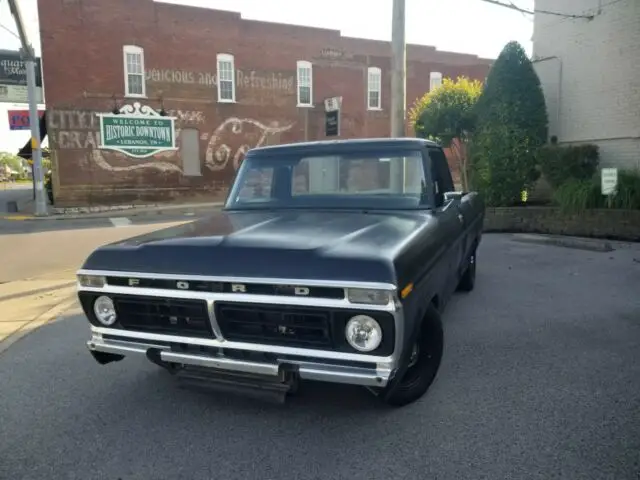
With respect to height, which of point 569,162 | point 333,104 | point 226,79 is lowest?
point 569,162

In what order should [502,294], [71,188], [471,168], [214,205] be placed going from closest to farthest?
[502,294], [471,168], [71,188], [214,205]

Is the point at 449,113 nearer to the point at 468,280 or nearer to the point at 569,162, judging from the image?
the point at 569,162

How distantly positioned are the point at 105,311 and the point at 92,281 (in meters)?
0.21

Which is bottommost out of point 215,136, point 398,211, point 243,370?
point 243,370

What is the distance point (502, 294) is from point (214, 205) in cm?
1943

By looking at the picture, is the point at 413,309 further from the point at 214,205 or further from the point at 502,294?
the point at 214,205

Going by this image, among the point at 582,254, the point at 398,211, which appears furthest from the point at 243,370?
the point at 582,254

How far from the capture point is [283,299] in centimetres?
279

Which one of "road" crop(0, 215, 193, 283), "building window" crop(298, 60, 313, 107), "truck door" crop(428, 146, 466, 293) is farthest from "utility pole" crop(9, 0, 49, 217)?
"truck door" crop(428, 146, 466, 293)

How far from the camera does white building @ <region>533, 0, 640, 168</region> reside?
1058cm

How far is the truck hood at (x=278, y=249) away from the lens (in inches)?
108

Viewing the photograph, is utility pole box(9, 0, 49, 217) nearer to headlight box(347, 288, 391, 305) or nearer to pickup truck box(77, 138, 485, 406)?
pickup truck box(77, 138, 485, 406)

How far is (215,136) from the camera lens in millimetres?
25094

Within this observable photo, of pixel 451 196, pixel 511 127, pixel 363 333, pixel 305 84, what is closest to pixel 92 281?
pixel 363 333
